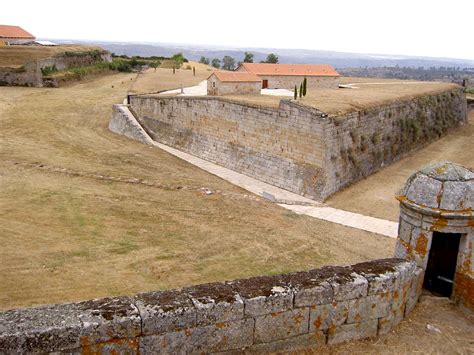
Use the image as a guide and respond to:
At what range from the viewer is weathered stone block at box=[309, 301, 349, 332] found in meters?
3.90

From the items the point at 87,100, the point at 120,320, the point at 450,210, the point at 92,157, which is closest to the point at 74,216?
the point at 92,157

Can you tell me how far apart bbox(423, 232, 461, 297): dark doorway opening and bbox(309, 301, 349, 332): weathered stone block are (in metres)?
1.73

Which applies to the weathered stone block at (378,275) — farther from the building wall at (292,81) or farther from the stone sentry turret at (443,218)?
the building wall at (292,81)

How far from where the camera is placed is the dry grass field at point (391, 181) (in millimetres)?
16703

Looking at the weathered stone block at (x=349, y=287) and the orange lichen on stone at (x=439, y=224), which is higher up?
the orange lichen on stone at (x=439, y=224)

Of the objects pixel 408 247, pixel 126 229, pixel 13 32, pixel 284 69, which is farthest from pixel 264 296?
pixel 13 32

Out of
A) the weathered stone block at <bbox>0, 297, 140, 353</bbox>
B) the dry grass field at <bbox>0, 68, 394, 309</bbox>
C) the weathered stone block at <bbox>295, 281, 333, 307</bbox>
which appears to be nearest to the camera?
the weathered stone block at <bbox>0, 297, 140, 353</bbox>

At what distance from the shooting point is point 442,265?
526cm

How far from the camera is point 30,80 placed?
34875mm

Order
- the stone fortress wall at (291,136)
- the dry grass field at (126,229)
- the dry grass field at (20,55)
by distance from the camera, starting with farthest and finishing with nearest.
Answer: the dry grass field at (20,55) < the stone fortress wall at (291,136) < the dry grass field at (126,229)

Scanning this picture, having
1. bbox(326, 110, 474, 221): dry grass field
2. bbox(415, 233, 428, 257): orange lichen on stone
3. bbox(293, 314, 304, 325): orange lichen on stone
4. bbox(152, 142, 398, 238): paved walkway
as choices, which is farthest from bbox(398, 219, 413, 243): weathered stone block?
bbox(326, 110, 474, 221): dry grass field

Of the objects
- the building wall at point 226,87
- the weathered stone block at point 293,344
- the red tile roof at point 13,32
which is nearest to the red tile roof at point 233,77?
the building wall at point 226,87

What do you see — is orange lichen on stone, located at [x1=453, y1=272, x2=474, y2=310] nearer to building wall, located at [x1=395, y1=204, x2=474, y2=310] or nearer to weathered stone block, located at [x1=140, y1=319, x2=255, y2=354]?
building wall, located at [x1=395, y1=204, x2=474, y2=310]

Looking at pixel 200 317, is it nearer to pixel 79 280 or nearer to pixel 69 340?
pixel 69 340
